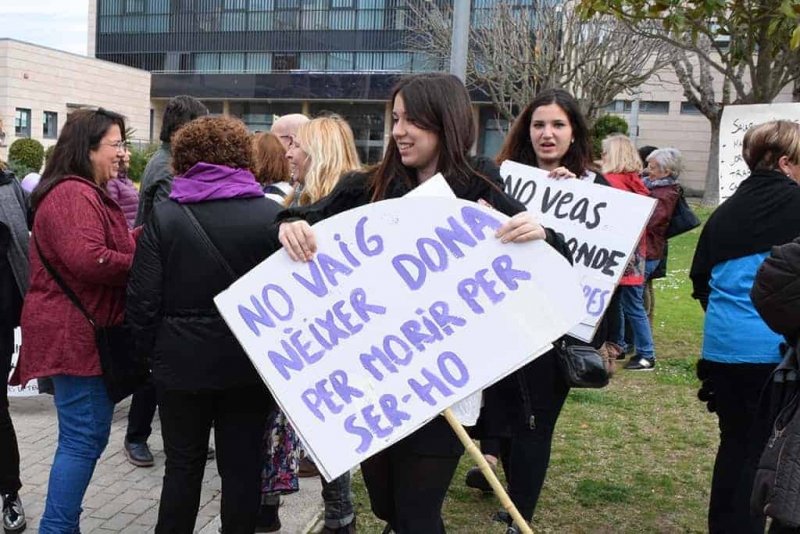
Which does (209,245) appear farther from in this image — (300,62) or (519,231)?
(300,62)

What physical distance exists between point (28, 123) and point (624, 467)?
4679cm

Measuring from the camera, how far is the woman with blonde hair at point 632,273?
657 cm

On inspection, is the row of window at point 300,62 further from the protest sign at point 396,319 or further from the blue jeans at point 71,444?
the protest sign at point 396,319

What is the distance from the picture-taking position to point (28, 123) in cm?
4522

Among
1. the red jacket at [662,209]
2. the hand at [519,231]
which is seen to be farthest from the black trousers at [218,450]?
the red jacket at [662,209]

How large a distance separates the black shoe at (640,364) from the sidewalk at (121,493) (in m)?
4.01

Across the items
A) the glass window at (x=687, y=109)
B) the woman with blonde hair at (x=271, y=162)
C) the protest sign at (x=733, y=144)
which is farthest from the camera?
the glass window at (x=687, y=109)

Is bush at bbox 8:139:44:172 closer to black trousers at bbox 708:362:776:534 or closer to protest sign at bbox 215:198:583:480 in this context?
black trousers at bbox 708:362:776:534

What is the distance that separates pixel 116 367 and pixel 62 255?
501 millimetres

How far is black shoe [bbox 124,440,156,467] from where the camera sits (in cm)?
463

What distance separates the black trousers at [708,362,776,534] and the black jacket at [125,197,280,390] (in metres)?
1.95

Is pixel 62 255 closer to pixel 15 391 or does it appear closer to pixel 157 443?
pixel 157 443

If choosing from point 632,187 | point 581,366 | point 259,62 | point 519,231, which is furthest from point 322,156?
point 259,62

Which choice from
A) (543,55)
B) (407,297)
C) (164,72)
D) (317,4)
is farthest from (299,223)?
(164,72)
